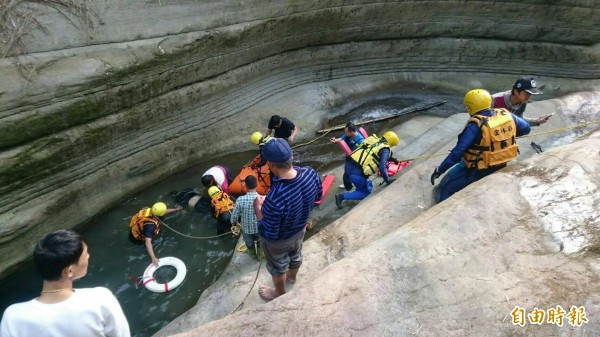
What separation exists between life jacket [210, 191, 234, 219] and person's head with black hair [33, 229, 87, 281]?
3.95 metres

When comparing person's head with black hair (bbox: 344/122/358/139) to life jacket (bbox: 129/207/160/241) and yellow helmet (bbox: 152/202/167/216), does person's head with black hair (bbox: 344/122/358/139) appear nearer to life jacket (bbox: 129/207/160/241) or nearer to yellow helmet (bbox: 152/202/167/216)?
yellow helmet (bbox: 152/202/167/216)

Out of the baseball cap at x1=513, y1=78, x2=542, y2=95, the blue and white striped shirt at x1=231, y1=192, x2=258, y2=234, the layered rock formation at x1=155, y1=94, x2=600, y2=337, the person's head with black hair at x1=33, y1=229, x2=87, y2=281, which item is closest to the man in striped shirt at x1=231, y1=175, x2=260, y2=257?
the blue and white striped shirt at x1=231, y1=192, x2=258, y2=234

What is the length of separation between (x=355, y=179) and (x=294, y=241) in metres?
2.78

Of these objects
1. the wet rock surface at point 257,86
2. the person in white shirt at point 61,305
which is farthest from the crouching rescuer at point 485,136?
the person in white shirt at point 61,305

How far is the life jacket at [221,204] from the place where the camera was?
6.17 metres

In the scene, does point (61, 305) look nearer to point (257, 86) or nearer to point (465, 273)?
point (465, 273)

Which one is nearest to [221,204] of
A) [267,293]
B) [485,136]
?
[267,293]

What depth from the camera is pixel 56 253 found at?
7.00ft

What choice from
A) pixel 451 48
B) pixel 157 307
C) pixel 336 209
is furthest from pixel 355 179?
pixel 451 48

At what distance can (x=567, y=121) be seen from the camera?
25.4ft

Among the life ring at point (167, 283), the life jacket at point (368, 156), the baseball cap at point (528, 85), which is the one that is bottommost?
the life ring at point (167, 283)

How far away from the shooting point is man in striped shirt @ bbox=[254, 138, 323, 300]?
3045 mm

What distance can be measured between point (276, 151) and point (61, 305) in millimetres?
1641

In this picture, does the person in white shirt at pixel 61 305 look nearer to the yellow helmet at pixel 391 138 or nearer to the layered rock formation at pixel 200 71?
the layered rock formation at pixel 200 71
